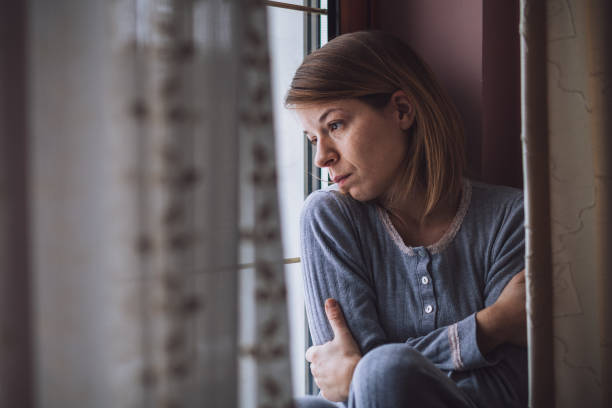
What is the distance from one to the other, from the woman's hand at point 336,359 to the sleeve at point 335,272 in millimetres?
18

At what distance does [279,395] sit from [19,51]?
53 centimetres

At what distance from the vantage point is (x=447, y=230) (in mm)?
1167

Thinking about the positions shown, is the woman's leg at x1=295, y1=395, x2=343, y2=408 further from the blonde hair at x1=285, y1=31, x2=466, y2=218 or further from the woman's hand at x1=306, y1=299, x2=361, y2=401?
the blonde hair at x1=285, y1=31, x2=466, y2=218

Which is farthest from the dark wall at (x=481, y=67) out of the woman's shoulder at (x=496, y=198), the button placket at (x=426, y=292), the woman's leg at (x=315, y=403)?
the woman's leg at (x=315, y=403)

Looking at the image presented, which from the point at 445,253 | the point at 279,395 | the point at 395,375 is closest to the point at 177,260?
the point at 279,395

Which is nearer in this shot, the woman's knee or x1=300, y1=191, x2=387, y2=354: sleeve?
the woman's knee

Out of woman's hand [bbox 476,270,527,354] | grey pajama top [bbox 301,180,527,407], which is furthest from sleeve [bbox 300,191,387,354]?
woman's hand [bbox 476,270,527,354]

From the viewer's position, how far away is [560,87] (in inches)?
35.6

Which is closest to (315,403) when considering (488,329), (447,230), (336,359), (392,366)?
(336,359)

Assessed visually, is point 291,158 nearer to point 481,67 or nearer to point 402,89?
point 402,89

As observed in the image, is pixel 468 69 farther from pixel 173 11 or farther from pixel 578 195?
pixel 173 11

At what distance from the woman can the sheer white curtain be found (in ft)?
1.56

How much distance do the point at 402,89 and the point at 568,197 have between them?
0.45 metres

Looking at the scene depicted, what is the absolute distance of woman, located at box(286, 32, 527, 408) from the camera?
1.03 m
